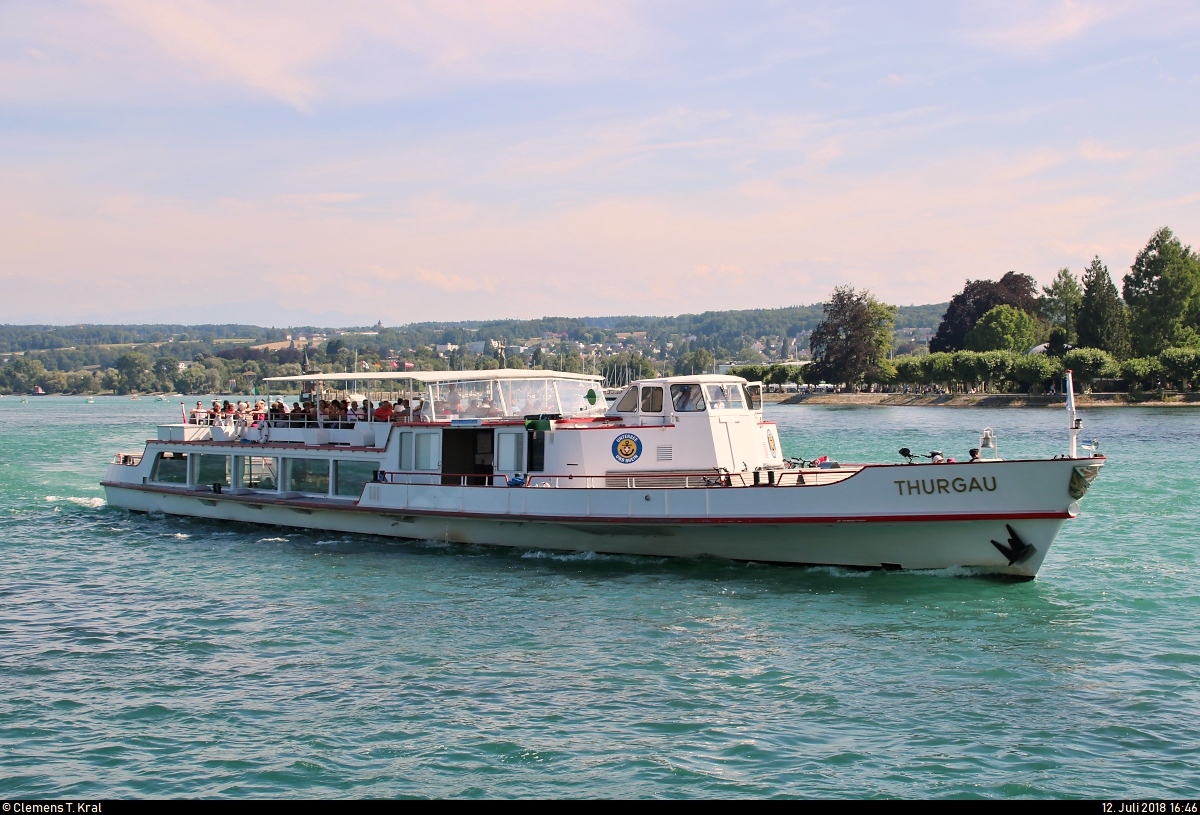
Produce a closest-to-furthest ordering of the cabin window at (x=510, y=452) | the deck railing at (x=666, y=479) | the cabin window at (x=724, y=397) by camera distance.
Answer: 1. the deck railing at (x=666, y=479)
2. the cabin window at (x=724, y=397)
3. the cabin window at (x=510, y=452)

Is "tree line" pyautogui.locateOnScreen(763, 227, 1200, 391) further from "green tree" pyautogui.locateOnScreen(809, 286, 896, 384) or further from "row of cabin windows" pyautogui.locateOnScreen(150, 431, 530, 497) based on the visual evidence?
"row of cabin windows" pyautogui.locateOnScreen(150, 431, 530, 497)

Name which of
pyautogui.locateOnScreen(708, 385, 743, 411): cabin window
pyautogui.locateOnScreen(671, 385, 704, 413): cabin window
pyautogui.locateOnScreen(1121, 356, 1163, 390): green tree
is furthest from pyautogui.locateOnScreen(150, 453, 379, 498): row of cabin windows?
pyautogui.locateOnScreen(1121, 356, 1163, 390): green tree

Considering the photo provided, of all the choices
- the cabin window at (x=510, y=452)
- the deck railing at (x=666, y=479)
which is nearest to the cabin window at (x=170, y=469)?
the deck railing at (x=666, y=479)

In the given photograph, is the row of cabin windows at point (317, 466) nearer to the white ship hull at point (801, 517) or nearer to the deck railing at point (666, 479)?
the deck railing at point (666, 479)

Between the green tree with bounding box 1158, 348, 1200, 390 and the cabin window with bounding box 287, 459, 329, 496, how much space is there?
9331 centimetres

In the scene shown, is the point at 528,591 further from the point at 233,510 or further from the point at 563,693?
the point at 233,510

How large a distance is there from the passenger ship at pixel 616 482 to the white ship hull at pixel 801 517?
3 centimetres

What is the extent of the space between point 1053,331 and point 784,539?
113 metres

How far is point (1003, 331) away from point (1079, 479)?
12084 centimetres

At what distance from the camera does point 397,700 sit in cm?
1470

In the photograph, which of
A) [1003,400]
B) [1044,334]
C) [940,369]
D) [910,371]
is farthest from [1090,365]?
[1044,334]

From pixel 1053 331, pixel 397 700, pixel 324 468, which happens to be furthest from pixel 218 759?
pixel 1053 331

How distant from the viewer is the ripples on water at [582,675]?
1230 cm

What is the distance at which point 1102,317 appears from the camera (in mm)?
116188
